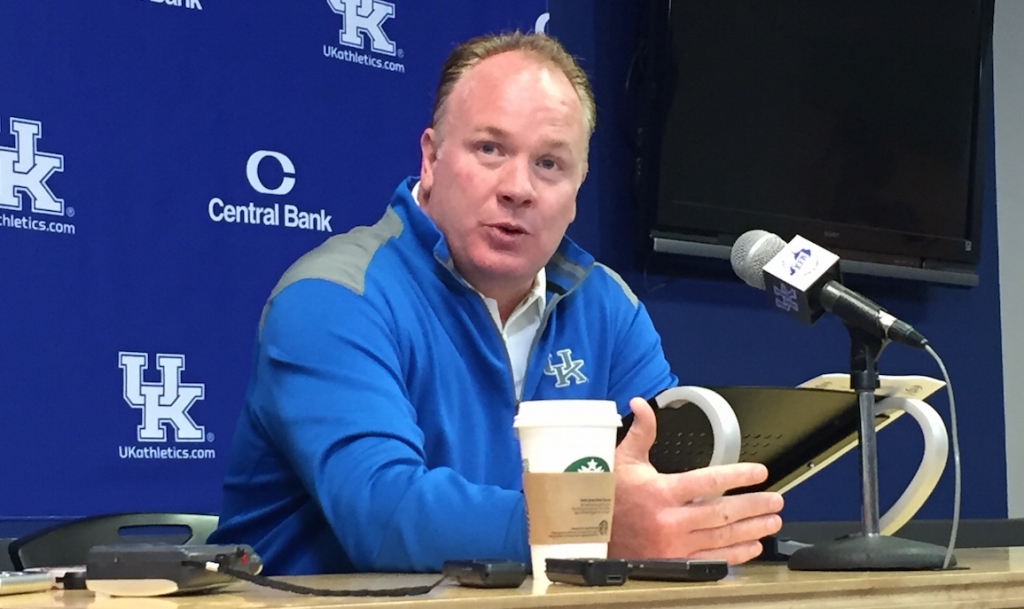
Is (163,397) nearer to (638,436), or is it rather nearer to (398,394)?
(398,394)

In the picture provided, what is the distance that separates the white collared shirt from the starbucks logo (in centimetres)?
71

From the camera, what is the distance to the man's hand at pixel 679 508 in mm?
1214

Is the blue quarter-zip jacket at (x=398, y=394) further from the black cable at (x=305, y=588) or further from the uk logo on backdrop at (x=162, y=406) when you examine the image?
the uk logo on backdrop at (x=162, y=406)

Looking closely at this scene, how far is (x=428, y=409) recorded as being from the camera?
173cm

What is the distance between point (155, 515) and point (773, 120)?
2.19 m

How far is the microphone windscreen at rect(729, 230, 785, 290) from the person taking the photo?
4.84ft

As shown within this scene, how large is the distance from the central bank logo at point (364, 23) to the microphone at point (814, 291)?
1.67m

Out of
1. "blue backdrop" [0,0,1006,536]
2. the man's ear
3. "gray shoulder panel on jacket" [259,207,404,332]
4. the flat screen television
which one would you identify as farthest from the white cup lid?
the flat screen television

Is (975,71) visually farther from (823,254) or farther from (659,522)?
(659,522)

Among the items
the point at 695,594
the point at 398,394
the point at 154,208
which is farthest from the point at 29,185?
the point at 695,594

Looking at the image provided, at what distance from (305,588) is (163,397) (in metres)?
1.60

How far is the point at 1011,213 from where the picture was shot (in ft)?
13.9

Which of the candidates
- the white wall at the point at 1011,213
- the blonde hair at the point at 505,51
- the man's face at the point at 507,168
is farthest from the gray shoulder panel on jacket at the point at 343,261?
the white wall at the point at 1011,213

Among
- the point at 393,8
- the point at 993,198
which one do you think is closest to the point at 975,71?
the point at 993,198
